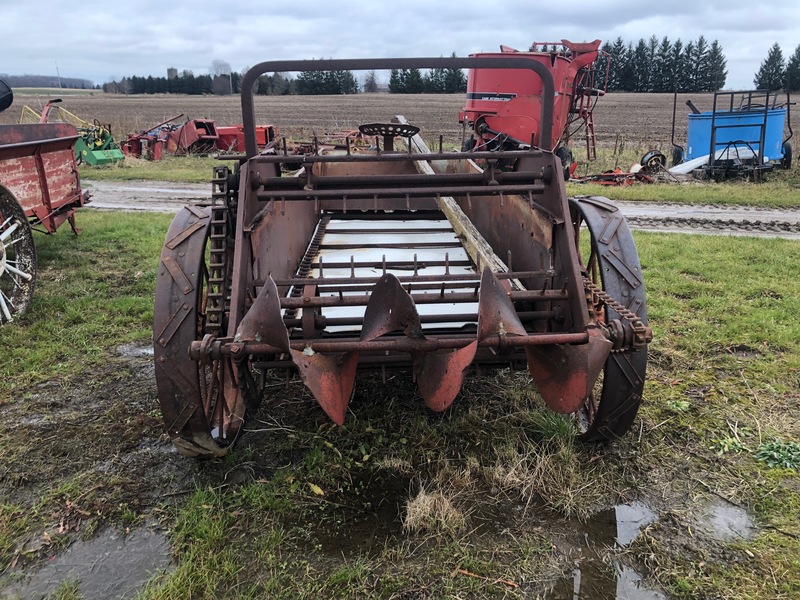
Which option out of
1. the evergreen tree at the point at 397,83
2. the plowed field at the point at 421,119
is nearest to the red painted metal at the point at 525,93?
the plowed field at the point at 421,119

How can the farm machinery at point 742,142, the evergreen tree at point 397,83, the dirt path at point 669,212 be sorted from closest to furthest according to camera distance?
the dirt path at point 669,212 < the farm machinery at point 742,142 < the evergreen tree at point 397,83

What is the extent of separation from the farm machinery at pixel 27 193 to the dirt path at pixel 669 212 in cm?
169

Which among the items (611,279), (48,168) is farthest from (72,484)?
→ (48,168)

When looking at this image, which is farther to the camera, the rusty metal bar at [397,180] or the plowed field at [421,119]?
the plowed field at [421,119]

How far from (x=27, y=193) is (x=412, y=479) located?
18.3 feet

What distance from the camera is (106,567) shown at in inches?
91.5

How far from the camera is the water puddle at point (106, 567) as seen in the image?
7.26ft

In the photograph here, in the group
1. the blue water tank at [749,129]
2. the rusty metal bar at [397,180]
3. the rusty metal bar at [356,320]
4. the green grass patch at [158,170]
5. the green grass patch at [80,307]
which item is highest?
the blue water tank at [749,129]

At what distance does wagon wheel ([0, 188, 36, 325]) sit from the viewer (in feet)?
15.6

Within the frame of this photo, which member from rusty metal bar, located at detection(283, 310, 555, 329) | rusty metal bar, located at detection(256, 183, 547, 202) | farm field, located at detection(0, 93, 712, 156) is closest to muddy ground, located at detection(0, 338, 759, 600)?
rusty metal bar, located at detection(283, 310, 555, 329)

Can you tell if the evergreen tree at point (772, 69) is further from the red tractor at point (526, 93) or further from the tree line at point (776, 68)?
the red tractor at point (526, 93)

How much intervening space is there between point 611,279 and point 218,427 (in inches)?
82.3

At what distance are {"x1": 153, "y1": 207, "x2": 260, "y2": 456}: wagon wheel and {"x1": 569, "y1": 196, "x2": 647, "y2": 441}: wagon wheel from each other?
1773 mm

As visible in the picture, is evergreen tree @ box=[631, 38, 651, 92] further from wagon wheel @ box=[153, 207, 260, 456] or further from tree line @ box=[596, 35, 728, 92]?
wagon wheel @ box=[153, 207, 260, 456]
